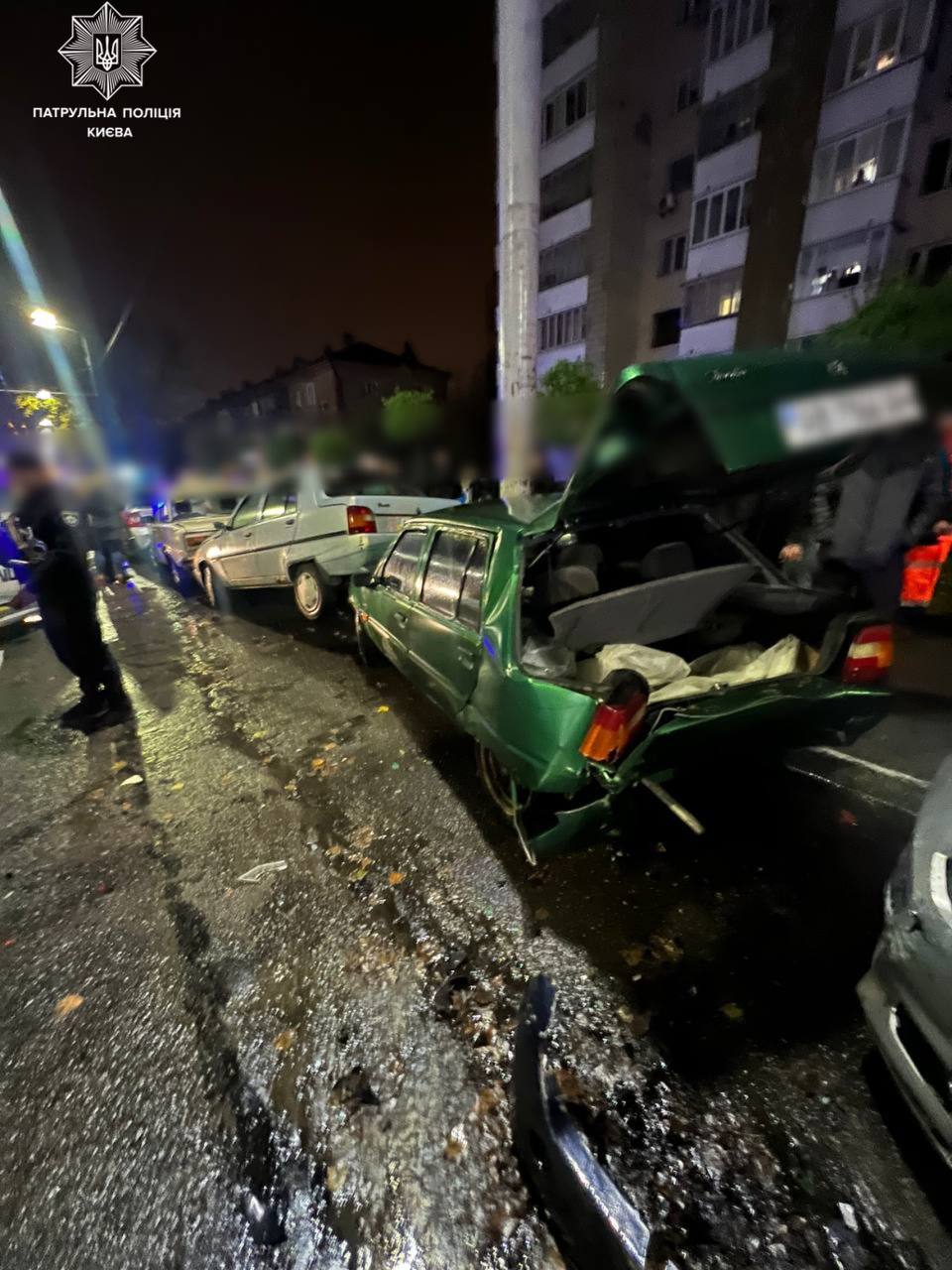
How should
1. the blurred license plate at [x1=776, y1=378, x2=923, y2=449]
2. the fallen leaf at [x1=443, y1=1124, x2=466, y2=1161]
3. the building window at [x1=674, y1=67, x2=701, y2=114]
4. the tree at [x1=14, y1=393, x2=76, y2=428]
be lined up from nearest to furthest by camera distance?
1. the fallen leaf at [x1=443, y1=1124, x2=466, y2=1161]
2. the blurred license plate at [x1=776, y1=378, x2=923, y2=449]
3. the tree at [x1=14, y1=393, x2=76, y2=428]
4. the building window at [x1=674, y1=67, x2=701, y2=114]

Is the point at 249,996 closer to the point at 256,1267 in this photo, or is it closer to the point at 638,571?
the point at 256,1267

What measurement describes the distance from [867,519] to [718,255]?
864 inches

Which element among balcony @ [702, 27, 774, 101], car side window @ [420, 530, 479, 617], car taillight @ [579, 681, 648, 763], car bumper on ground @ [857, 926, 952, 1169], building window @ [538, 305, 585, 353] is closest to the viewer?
car bumper on ground @ [857, 926, 952, 1169]

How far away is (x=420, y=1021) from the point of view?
2.07m

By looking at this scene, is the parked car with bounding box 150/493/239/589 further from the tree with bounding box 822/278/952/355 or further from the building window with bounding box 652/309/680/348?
the building window with bounding box 652/309/680/348

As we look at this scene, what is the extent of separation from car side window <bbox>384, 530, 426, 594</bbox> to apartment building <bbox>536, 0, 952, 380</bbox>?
13.9 meters

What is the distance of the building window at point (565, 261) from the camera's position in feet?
82.3

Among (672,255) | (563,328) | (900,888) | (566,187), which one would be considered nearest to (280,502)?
(900,888)

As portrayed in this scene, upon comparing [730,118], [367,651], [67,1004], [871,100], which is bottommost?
[67,1004]

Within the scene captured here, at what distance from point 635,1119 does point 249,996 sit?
1522 millimetres

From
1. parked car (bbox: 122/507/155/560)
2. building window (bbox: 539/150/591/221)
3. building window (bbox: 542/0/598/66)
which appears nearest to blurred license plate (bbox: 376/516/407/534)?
parked car (bbox: 122/507/155/560)

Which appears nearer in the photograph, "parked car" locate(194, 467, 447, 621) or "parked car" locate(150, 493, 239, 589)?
"parked car" locate(194, 467, 447, 621)

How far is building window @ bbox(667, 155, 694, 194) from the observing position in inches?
926

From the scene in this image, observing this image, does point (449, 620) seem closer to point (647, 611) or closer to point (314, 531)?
point (647, 611)
